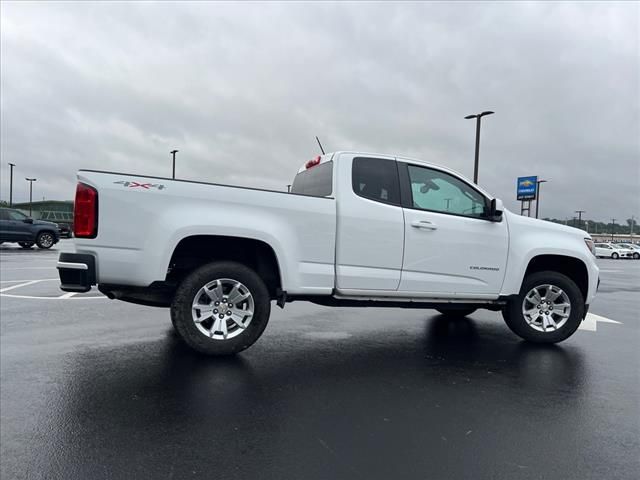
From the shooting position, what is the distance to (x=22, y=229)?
19469mm

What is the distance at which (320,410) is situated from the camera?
318 cm

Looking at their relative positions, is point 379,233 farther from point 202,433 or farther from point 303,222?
point 202,433

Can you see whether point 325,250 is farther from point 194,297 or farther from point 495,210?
point 495,210

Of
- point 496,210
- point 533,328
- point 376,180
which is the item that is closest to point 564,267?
point 533,328

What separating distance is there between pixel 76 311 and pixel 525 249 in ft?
20.2

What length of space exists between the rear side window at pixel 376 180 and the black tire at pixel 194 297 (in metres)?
1.48

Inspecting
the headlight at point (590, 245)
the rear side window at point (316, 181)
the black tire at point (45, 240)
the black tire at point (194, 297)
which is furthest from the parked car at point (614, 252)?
the black tire at point (194, 297)

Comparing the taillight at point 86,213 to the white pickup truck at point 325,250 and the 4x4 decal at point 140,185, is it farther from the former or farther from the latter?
the 4x4 decal at point 140,185

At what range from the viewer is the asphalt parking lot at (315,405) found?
8.12ft

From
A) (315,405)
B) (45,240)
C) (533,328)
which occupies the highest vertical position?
(45,240)

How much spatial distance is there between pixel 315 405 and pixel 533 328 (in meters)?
3.26

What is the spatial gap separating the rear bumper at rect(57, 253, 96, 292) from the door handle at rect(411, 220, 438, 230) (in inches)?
124

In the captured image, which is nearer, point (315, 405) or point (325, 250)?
point (315, 405)

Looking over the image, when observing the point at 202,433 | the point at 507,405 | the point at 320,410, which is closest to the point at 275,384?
the point at 320,410
